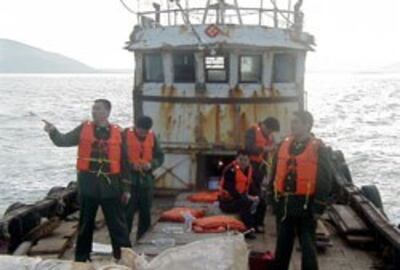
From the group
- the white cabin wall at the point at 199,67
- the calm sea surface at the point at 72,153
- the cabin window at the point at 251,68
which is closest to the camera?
the white cabin wall at the point at 199,67

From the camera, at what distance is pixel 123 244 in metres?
7.35

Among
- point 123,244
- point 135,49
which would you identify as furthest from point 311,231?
point 135,49

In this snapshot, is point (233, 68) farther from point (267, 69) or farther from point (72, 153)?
point (72, 153)

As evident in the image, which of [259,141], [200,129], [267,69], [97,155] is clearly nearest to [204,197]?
[259,141]

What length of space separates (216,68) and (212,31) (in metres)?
0.72

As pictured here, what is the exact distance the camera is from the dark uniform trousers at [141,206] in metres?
8.48

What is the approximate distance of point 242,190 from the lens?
8578 millimetres

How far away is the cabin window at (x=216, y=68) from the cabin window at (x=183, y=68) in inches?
11.4

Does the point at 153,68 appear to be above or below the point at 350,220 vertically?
above

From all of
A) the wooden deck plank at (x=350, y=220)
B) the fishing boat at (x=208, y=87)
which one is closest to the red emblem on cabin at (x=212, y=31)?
the fishing boat at (x=208, y=87)

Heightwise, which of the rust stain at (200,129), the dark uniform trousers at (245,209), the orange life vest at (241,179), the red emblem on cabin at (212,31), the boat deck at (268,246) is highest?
the red emblem on cabin at (212,31)

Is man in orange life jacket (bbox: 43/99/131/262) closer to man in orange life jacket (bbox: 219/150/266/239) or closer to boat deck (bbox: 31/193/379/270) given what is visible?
boat deck (bbox: 31/193/379/270)

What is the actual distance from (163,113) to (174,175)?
3.82 ft

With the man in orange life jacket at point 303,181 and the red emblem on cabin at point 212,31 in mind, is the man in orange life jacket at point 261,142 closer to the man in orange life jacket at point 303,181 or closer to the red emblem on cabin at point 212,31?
the red emblem on cabin at point 212,31
